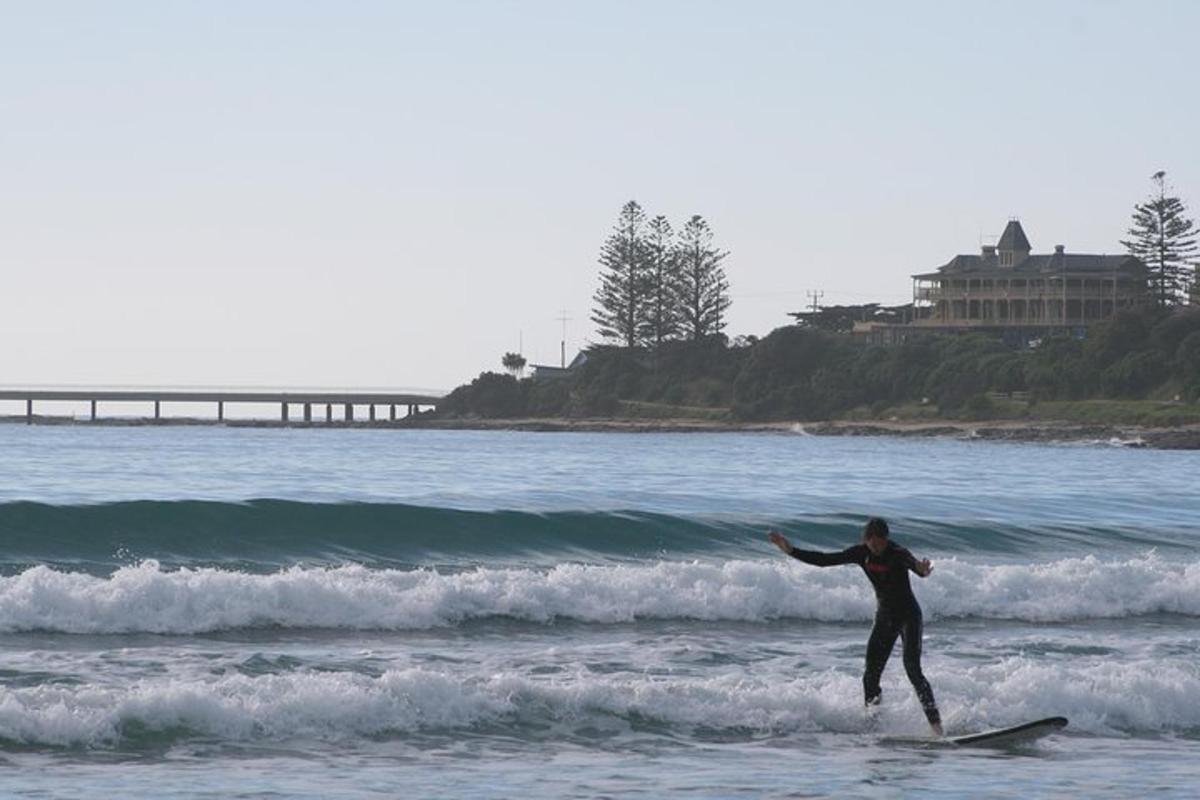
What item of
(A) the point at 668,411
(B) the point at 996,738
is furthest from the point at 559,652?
(A) the point at 668,411

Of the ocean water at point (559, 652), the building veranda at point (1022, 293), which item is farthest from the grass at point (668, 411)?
the ocean water at point (559, 652)

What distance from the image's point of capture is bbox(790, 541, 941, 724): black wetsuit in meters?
15.2

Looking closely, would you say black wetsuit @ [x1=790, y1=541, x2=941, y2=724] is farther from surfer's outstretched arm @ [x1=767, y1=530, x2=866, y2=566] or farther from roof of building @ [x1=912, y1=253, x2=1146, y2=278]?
roof of building @ [x1=912, y1=253, x2=1146, y2=278]

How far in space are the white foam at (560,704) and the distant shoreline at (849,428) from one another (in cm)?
7960

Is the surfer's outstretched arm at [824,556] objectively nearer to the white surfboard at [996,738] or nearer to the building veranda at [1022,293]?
the white surfboard at [996,738]

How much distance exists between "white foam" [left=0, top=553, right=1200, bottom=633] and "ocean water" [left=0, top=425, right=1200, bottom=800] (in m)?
0.04

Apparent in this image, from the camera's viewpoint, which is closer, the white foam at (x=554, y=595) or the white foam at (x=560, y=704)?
the white foam at (x=560, y=704)

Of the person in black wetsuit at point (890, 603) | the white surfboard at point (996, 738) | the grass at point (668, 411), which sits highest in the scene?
the grass at point (668, 411)

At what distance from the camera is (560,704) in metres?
Result: 16.0

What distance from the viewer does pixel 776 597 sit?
2264 cm

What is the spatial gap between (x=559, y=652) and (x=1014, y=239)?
13151cm

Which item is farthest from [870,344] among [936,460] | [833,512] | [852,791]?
[852,791]

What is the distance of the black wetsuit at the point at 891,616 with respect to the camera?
1522cm

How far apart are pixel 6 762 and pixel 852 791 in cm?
585
